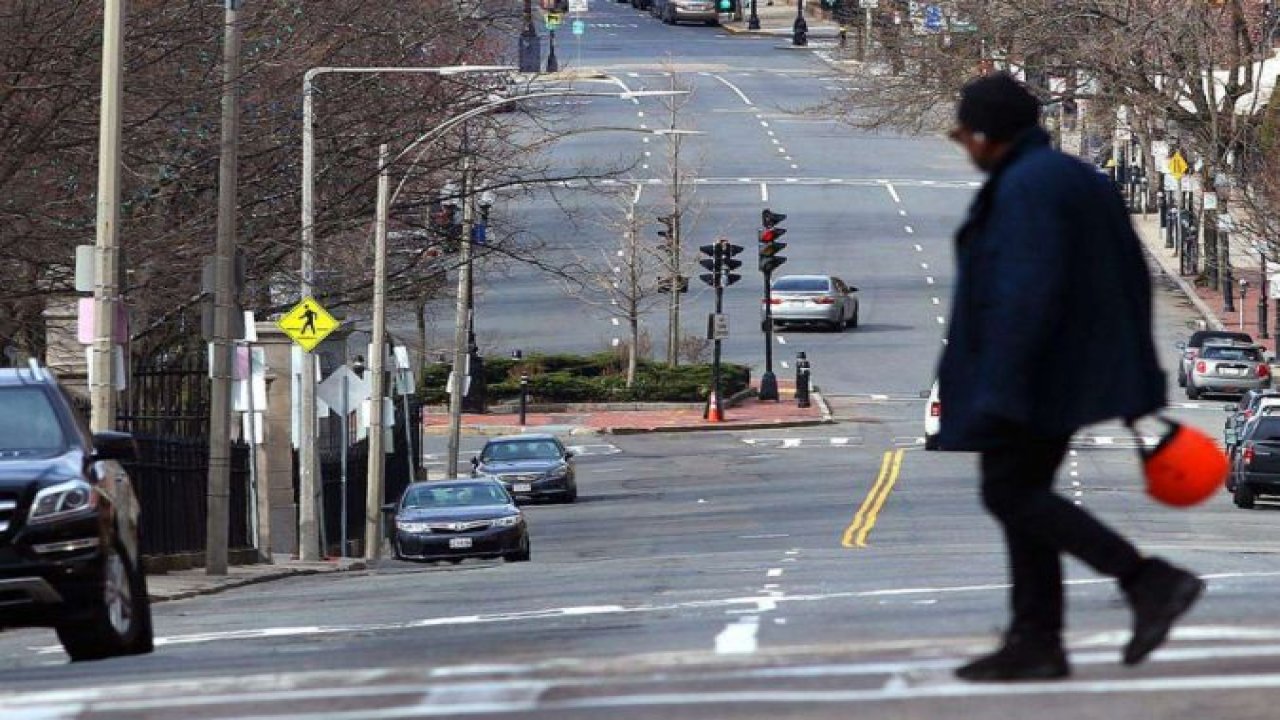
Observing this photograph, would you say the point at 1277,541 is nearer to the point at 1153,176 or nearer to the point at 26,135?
the point at 26,135

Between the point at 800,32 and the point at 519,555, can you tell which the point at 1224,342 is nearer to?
the point at 519,555

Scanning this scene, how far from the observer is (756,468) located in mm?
48125

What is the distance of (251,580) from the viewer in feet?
92.3

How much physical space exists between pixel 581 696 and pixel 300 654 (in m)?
4.08

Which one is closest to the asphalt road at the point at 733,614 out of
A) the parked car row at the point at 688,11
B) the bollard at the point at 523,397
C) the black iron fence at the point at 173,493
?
the black iron fence at the point at 173,493

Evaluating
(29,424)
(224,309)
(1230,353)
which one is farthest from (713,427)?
(29,424)

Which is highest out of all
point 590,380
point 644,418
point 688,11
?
point 688,11

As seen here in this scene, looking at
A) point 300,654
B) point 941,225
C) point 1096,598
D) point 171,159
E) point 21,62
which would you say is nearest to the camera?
point 300,654

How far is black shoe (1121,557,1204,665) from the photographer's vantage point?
822 cm

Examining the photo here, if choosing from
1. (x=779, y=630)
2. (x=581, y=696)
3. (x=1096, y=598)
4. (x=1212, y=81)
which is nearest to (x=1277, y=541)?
(x=1096, y=598)

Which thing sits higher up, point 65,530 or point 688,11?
point 688,11

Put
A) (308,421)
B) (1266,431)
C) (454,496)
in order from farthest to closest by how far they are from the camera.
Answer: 1. (1266,431)
2. (308,421)
3. (454,496)

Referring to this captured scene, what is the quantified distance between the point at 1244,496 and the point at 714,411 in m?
23.3

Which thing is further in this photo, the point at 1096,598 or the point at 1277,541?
the point at 1277,541
